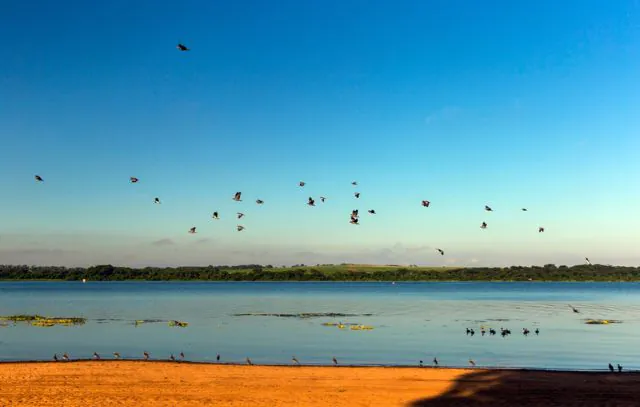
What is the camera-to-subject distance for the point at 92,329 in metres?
66.7

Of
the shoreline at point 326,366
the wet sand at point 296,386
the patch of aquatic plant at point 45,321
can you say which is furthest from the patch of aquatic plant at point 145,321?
the wet sand at point 296,386

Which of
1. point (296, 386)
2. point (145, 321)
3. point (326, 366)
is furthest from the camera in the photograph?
point (145, 321)

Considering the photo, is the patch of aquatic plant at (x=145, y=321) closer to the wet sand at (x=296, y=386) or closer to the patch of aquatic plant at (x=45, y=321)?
the patch of aquatic plant at (x=45, y=321)

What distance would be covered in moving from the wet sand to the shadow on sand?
0.05m

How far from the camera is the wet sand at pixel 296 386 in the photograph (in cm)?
2811

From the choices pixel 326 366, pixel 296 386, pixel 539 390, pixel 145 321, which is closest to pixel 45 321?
pixel 145 321

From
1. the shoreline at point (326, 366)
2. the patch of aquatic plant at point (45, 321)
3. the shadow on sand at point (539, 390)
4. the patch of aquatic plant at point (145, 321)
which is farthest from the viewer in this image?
the patch of aquatic plant at point (145, 321)

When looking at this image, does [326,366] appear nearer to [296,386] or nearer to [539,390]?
[296,386]

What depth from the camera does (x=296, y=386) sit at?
105 feet

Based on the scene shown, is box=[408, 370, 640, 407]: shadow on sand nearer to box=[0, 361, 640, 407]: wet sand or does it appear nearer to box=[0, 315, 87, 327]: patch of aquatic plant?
box=[0, 361, 640, 407]: wet sand

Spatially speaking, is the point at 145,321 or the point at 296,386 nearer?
the point at 296,386

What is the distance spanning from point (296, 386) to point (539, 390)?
12412 mm

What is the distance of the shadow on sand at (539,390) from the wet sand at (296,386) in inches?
1.8

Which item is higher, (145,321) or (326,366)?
(145,321)
